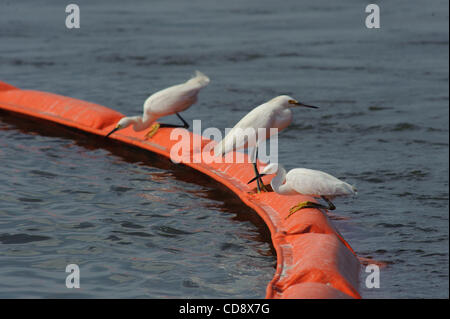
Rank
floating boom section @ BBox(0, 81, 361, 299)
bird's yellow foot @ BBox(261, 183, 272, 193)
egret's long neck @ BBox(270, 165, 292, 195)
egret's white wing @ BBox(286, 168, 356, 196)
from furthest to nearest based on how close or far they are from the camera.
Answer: bird's yellow foot @ BBox(261, 183, 272, 193), egret's long neck @ BBox(270, 165, 292, 195), egret's white wing @ BBox(286, 168, 356, 196), floating boom section @ BBox(0, 81, 361, 299)

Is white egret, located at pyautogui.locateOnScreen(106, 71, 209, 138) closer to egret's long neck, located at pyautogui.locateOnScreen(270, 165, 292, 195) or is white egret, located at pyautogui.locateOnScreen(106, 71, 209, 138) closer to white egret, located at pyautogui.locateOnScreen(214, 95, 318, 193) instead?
white egret, located at pyautogui.locateOnScreen(214, 95, 318, 193)

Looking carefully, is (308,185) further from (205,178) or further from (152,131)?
(152,131)

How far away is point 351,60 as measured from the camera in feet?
58.7

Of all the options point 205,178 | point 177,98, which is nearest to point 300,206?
point 205,178

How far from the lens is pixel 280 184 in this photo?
768cm

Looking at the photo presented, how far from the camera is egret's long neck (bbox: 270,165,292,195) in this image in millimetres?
7629

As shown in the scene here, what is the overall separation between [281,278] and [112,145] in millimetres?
5997

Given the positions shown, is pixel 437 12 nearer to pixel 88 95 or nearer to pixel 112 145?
pixel 88 95

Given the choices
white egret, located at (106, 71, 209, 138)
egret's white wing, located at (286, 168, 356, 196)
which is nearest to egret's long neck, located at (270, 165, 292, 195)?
egret's white wing, located at (286, 168, 356, 196)

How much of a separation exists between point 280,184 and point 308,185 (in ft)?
1.37

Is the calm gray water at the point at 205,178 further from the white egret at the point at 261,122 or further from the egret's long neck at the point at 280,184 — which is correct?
the white egret at the point at 261,122

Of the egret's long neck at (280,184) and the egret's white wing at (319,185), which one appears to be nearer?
the egret's white wing at (319,185)

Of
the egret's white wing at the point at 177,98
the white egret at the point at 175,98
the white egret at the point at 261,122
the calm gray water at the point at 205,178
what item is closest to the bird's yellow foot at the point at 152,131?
the calm gray water at the point at 205,178

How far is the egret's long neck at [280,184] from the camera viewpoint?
763 cm
